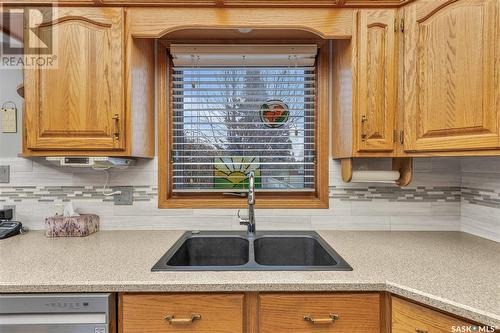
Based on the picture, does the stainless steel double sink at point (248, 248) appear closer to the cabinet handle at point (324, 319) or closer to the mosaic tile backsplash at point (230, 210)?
the mosaic tile backsplash at point (230, 210)

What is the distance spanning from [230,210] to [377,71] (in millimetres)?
1071

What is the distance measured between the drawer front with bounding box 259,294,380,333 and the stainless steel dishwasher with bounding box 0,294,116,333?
539 mm

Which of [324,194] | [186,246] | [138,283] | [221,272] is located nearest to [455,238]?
[324,194]

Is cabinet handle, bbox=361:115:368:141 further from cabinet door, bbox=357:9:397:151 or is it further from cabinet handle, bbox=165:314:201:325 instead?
cabinet handle, bbox=165:314:201:325

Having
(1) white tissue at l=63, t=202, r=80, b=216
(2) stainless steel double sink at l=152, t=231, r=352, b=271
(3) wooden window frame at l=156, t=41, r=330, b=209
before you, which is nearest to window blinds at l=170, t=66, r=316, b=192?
(3) wooden window frame at l=156, t=41, r=330, b=209

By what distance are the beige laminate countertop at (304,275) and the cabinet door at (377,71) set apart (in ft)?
1.92

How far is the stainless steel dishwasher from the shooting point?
1.00 m

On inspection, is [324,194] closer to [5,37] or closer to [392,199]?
[392,199]

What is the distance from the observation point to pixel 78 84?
1.39 meters

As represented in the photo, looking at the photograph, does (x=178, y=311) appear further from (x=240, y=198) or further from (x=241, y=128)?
(x=241, y=128)

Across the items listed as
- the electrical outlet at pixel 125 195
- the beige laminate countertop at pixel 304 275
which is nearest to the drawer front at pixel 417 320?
the beige laminate countertop at pixel 304 275

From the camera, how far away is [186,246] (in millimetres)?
1564

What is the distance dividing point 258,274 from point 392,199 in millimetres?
1078

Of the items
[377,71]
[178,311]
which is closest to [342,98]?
[377,71]
